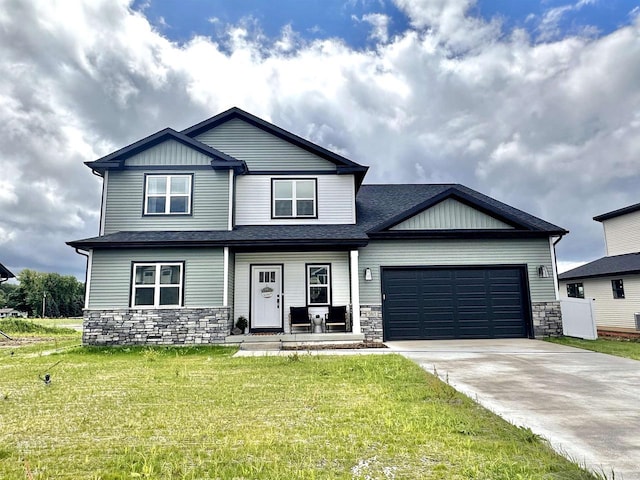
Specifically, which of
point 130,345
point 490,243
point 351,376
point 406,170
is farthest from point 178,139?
point 406,170

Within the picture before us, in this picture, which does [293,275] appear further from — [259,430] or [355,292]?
[259,430]

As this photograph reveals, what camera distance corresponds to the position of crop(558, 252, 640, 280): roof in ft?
54.1

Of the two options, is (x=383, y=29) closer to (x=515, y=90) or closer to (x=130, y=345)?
(x=515, y=90)

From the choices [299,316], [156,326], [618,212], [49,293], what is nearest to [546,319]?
[299,316]

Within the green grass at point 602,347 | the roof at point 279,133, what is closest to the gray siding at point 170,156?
the roof at point 279,133

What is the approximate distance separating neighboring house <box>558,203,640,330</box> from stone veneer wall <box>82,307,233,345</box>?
683 inches

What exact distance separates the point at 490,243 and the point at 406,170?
1347 centimetres

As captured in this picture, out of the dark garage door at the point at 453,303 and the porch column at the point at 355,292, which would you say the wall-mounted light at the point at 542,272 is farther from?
the porch column at the point at 355,292

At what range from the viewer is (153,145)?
12477 mm

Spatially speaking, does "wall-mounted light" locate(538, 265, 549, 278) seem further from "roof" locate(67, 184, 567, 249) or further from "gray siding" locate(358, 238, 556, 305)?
"roof" locate(67, 184, 567, 249)

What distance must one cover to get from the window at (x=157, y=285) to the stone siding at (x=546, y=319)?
11172mm

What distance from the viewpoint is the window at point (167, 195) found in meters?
12.3

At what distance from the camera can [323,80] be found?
17312 mm

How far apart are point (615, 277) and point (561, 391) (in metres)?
15.6
